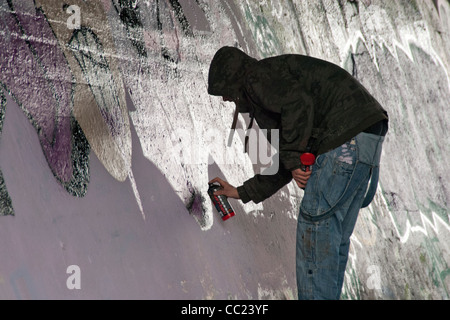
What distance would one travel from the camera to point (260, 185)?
317 centimetres

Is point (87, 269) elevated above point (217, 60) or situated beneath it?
situated beneath

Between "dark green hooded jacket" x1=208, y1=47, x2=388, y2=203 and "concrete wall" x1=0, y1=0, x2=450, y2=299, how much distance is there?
37cm

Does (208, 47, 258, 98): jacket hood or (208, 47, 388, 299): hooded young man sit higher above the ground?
(208, 47, 258, 98): jacket hood

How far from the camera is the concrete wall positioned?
7.90 ft

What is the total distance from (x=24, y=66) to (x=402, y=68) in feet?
11.8

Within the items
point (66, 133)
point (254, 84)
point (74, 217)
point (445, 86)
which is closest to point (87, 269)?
point (74, 217)

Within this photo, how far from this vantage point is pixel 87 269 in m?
2.55

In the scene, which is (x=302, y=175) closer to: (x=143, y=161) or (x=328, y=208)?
(x=328, y=208)

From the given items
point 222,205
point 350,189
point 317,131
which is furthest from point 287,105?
point 222,205

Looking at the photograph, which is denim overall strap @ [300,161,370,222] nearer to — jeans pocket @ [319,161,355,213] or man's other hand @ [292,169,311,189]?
jeans pocket @ [319,161,355,213]

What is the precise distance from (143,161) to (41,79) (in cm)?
62

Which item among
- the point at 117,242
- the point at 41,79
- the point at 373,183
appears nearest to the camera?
the point at 41,79

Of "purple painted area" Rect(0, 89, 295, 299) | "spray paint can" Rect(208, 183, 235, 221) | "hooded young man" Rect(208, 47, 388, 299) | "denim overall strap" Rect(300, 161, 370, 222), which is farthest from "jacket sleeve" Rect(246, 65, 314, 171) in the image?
"purple painted area" Rect(0, 89, 295, 299)

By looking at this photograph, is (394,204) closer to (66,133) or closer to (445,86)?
(445,86)
